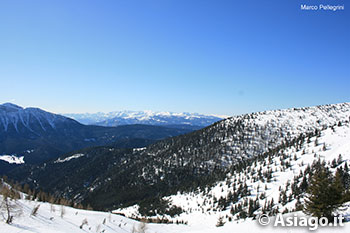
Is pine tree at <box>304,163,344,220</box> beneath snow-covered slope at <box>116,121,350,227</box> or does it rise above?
above

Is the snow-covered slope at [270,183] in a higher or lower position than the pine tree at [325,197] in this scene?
lower

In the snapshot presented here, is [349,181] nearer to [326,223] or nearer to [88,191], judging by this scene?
[326,223]

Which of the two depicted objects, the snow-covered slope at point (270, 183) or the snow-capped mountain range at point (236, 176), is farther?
the snow-covered slope at point (270, 183)

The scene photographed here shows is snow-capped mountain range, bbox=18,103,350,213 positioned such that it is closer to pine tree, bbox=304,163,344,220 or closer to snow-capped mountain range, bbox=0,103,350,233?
snow-capped mountain range, bbox=0,103,350,233

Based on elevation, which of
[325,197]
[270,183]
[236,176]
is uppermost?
[325,197]

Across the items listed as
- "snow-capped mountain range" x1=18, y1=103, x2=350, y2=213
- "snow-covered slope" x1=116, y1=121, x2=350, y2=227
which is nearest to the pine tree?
"snow-covered slope" x1=116, y1=121, x2=350, y2=227

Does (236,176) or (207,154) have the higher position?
(207,154)

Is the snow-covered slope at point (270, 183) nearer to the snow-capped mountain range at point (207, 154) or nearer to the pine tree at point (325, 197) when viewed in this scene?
the snow-capped mountain range at point (207, 154)

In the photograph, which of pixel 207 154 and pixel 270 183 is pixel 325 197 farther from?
pixel 207 154

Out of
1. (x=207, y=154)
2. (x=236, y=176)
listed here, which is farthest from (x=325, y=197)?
(x=207, y=154)

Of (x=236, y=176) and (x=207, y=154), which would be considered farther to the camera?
(x=207, y=154)

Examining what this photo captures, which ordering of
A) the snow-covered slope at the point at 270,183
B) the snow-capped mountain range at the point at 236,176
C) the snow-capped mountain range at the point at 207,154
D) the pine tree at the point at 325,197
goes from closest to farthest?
the pine tree at the point at 325,197 < the snow-capped mountain range at the point at 236,176 < the snow-covered slope at the point at 270,183 < the snow-capped mountain range at the point at 207,154

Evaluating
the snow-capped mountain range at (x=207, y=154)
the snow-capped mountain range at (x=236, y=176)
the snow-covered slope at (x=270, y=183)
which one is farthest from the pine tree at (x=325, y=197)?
the snow-capped mountain range at (x=207, y=154)

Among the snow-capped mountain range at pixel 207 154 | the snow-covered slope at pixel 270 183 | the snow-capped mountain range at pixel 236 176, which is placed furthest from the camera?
Result: the snow-capped mountain range at pixel 207 154
